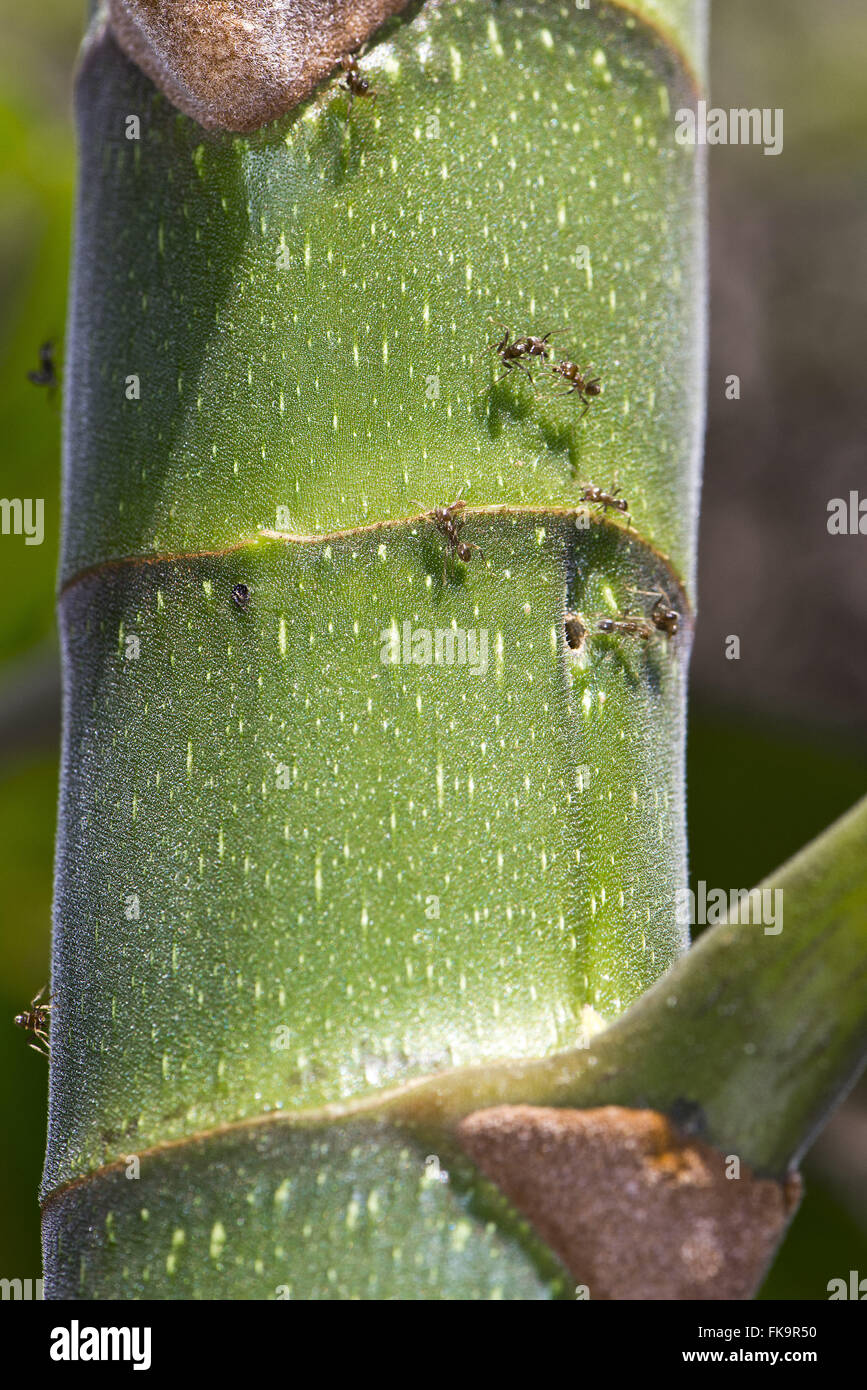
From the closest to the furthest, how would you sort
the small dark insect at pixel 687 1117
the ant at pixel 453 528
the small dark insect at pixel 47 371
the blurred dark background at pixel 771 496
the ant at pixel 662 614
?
the small dark insect at pixel 687 1117 < the ant at pixel 453 528 < the ant at pixel 662 614 < the small dark insect at pixel 47 371 < the blurred dark background at pixel 771 496

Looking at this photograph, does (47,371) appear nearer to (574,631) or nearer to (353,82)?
(353,82)

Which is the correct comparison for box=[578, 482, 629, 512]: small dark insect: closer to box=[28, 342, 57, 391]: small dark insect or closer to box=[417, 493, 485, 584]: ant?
box=[417, 493, 485, 584]: ant

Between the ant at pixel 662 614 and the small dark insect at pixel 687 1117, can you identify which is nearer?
the small dark insect at pixel 687 1117

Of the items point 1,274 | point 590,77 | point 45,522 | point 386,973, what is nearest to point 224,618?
point 386,973

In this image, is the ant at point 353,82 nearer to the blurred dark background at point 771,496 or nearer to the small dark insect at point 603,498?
the small dark insect at point 603,498

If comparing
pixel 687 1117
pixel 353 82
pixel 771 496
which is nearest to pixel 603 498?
pixel 353 82

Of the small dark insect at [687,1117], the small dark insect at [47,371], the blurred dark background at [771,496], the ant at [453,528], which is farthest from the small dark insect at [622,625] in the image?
the blurred dark background at [771,496]
